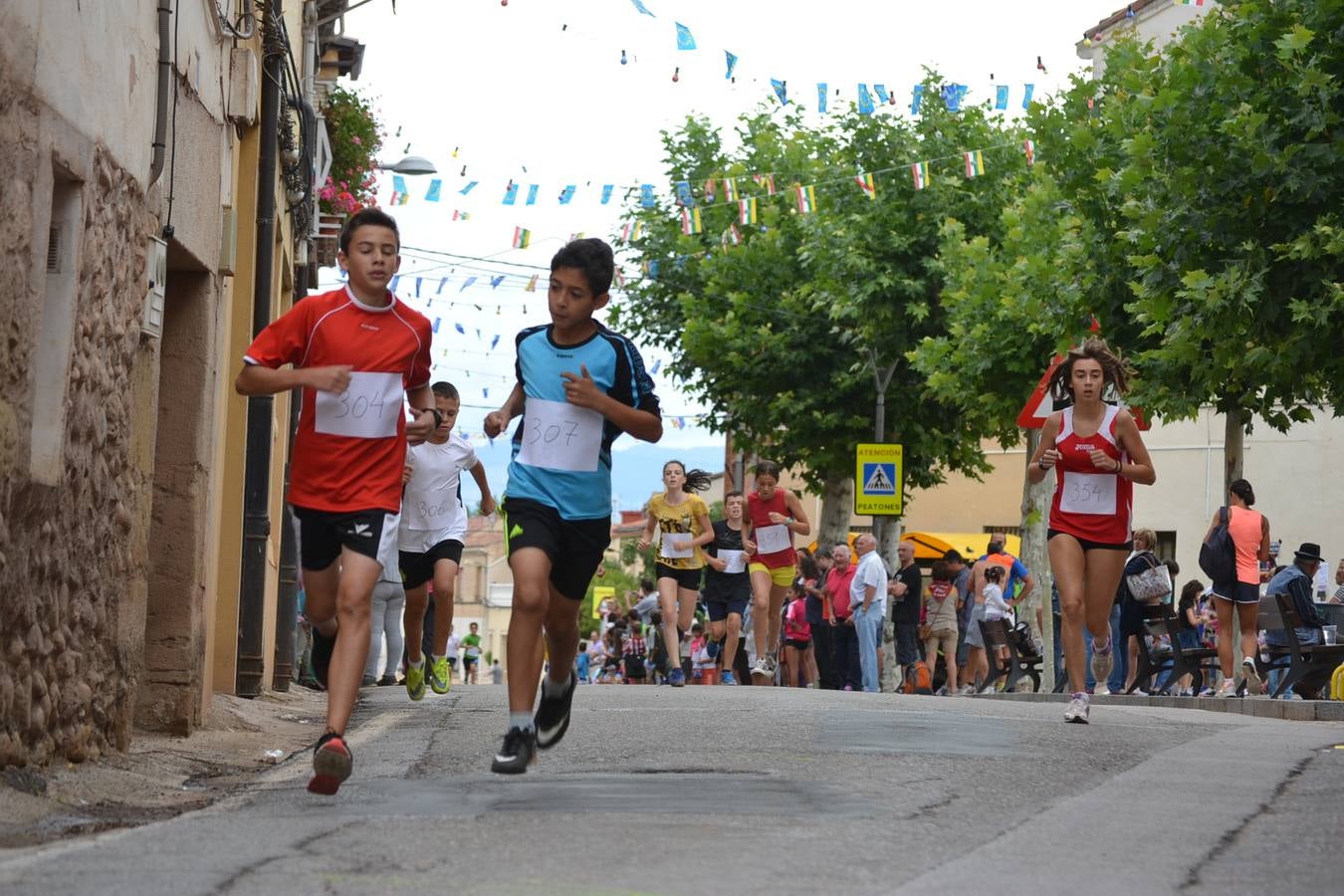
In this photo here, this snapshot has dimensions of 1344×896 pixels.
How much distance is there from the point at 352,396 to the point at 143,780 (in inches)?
65.5

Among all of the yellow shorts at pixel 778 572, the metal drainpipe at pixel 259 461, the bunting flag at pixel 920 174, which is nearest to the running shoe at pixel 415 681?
the metal drainpipe at pixel 259 461

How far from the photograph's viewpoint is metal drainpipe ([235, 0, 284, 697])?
47.0 feet

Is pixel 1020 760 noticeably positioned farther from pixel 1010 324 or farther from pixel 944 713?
pixel 1010 324

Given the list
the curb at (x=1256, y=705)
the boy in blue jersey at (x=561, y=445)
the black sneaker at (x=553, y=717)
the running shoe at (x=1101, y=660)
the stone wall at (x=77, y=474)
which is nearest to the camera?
the stone wall at (x=77, y=474)

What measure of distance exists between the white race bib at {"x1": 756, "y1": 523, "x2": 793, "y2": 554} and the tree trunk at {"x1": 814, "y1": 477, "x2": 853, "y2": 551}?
24430 mm

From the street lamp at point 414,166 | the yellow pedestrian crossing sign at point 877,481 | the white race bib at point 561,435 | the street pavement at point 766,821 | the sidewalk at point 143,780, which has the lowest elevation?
the sidewalk at point 143,780

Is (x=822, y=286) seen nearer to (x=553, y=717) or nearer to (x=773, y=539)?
(x=773, y=539)

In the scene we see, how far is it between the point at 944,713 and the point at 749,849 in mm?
6963

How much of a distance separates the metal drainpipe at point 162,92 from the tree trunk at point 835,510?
33676 millimetres

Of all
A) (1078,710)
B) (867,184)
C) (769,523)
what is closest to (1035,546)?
(867,184)

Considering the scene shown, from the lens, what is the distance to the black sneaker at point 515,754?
7.66 metres

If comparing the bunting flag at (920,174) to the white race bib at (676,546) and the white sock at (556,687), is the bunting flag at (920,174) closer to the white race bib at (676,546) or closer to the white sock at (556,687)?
the white race bib at (676,546)

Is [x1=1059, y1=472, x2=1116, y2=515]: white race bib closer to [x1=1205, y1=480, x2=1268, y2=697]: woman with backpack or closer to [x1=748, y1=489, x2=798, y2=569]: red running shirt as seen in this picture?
[x1=1205, y1=480, x2=1268, y2=697]: woman with backpack

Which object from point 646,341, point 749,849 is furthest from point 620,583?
point 749,849
